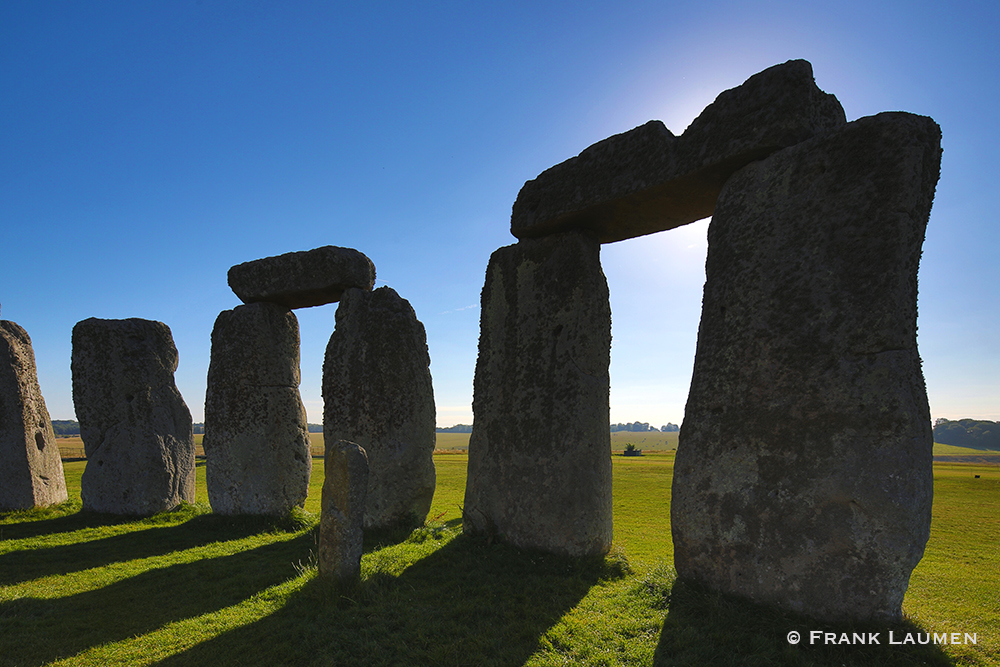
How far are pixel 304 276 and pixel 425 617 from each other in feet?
22.4

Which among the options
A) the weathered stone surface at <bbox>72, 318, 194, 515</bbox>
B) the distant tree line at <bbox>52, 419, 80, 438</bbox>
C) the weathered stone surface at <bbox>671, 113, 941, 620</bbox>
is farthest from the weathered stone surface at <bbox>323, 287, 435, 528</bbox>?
the distant tree line at <bbox>52, 419, 80, 438</bbox>

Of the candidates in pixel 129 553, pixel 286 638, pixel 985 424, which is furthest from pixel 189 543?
pixel 985 424

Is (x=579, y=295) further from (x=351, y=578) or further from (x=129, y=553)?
(x=129, y=553)

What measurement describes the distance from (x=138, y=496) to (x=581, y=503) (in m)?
8.97

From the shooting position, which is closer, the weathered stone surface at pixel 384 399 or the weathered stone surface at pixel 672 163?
the weathered stone surface at pixel 672 163

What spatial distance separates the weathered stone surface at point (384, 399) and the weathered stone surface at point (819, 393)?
484 cm

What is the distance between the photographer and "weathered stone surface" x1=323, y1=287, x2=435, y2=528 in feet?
27.5

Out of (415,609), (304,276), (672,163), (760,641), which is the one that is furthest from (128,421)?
(760,641)

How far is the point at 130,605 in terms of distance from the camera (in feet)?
18.1

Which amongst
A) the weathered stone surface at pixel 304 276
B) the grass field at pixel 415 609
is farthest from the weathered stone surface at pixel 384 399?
the grass field at pixel 415 609

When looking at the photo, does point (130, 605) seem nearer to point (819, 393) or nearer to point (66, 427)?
point (819, 393)

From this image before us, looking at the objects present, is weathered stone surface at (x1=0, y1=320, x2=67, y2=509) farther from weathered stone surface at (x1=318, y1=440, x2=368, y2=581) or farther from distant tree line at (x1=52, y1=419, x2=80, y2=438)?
distant tree line at (x1=52, y1=419, x2=80, y2=438)

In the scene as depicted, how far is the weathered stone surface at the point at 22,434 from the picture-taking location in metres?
Answer: 10.0

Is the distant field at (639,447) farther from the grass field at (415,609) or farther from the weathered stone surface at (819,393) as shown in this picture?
the weathered stone surface at (819,393)
